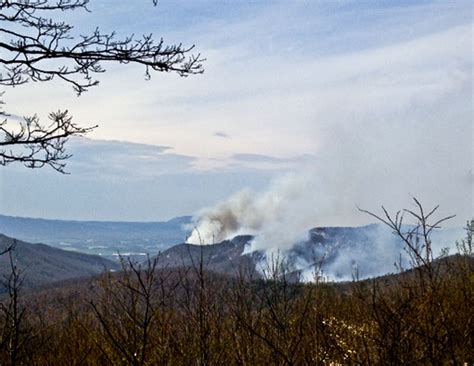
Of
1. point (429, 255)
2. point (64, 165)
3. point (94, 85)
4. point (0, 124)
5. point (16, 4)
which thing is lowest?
point (429, 255)

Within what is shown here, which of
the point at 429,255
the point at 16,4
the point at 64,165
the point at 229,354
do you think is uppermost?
the point at 16,4

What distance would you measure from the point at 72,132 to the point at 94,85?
66 cm

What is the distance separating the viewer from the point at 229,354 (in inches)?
315

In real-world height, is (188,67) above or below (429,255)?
above

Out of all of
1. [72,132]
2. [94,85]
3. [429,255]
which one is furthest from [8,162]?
[429,255]

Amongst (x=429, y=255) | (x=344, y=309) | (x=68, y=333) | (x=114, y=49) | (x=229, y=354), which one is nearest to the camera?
(x=429, y=255)

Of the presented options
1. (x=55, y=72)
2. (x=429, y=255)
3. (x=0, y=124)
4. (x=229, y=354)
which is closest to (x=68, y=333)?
(x=229, y=354)

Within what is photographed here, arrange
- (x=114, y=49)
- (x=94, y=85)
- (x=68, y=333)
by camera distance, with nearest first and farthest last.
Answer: (x=114, y=49)
(x=94, y=85)
(x=68, y=333)

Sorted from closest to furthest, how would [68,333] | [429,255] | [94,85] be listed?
1. [429,255]
2. [94,85]
3. [68,333]

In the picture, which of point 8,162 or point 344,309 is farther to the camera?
point 344,309

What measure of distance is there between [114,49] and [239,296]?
3.47 m

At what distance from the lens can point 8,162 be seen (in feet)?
25.2

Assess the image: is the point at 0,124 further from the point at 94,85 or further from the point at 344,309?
the point at 344,309

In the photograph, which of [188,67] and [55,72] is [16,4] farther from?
[188,67]
